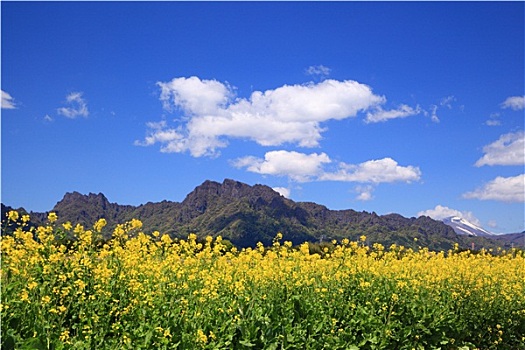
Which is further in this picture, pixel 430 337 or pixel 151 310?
pixel 430 337

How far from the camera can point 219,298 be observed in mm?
5047

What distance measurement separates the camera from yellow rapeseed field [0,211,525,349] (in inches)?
165

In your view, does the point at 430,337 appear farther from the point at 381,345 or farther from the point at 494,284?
the point at 494,284

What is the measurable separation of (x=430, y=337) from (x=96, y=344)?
4.99 meters

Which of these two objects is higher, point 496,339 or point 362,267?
point 362,267

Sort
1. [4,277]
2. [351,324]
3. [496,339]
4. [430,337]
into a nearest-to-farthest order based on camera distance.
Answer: [4,277]
[351,324]
[430,337]
[496,339]

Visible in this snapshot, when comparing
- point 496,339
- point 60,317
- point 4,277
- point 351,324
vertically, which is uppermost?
point 4,277

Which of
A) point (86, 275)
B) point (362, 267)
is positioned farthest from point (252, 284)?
point (362, 267)

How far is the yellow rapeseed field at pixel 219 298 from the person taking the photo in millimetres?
4180

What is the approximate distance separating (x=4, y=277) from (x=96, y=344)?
1257 mm

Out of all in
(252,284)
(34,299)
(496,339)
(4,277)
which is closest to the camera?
(34,299)

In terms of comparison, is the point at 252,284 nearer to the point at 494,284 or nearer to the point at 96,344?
the point at 96,344

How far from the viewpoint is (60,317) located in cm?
428

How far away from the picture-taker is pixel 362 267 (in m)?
7.30
